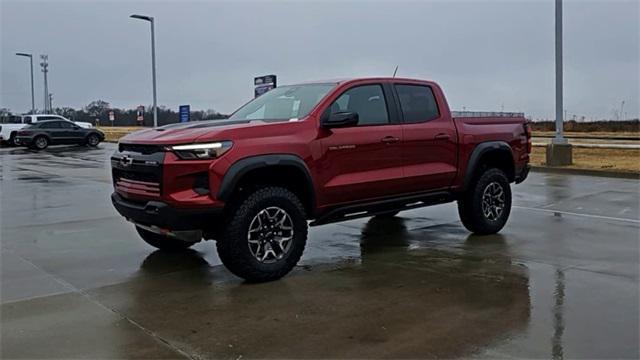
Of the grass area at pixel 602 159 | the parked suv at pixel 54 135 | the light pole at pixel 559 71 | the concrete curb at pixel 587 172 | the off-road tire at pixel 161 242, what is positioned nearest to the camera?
the off-road tire at pixel 161 242

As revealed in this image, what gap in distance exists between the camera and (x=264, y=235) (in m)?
6.16

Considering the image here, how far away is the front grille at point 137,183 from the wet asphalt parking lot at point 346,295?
0.87 m

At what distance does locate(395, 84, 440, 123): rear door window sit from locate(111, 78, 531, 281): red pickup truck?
2 centimetres

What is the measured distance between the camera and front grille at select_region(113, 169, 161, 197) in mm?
5879

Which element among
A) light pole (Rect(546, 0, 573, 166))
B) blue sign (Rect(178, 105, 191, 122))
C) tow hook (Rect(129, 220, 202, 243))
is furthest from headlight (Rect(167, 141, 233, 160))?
blue sign (Rect(178, 105, 191, 122))

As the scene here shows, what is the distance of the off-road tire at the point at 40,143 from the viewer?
3278 centimetres

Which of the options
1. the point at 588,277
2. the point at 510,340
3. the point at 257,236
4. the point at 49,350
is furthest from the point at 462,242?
the point at 49,350

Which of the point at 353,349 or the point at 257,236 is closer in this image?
the point at 353,349

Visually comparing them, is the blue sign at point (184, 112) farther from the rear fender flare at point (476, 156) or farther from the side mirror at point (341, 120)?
the side mirror at point (341, 120)

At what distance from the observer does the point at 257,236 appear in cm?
611

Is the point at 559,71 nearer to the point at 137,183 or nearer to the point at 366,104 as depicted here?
the point at 366,104

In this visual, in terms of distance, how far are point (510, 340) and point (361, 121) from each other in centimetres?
322

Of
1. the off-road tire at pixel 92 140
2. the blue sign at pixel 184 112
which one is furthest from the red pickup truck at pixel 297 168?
the off-road tire at pixel 92 140

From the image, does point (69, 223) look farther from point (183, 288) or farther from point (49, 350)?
point (49, 350)
